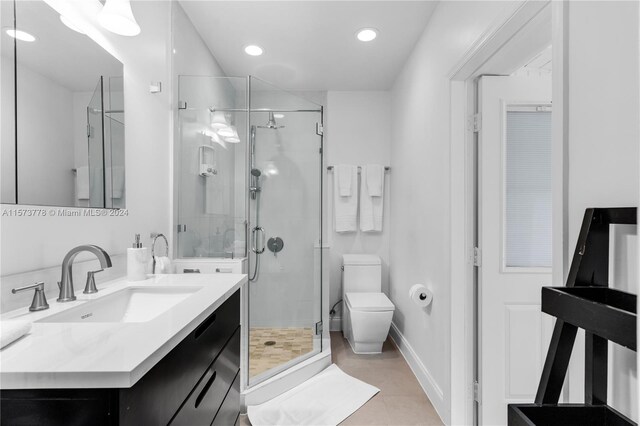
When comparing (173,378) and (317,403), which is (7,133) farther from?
(317,403)

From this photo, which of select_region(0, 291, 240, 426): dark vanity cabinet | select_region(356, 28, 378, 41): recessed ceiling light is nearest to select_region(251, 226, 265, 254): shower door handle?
select_region(0, 291, 240, 426): dark vanity cabinet

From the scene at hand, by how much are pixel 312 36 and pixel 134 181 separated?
1.63 m

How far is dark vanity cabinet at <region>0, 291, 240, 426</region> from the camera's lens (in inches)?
21.7

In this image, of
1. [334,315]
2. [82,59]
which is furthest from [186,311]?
[334,315]

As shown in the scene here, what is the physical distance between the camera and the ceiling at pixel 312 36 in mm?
2004

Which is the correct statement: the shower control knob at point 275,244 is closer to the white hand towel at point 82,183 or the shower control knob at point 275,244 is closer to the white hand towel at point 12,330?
the white hand towel at point 82,183

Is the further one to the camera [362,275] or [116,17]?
[362,275]

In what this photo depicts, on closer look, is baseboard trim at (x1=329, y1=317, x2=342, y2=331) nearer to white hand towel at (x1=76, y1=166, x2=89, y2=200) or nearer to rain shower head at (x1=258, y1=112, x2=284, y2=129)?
rain shower head at (x1=258, y1=112, x2=284, y2=129)

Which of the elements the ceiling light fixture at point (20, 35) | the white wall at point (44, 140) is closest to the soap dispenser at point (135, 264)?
the white wall at point (44, 140)

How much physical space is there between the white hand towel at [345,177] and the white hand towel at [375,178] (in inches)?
6.0

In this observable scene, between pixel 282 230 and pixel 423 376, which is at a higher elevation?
pixel 282 230

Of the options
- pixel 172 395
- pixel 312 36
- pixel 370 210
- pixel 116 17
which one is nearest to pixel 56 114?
pixel 116 17

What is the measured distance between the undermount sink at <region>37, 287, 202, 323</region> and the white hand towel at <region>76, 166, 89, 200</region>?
0.38m

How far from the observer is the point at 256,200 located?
2201 mm
